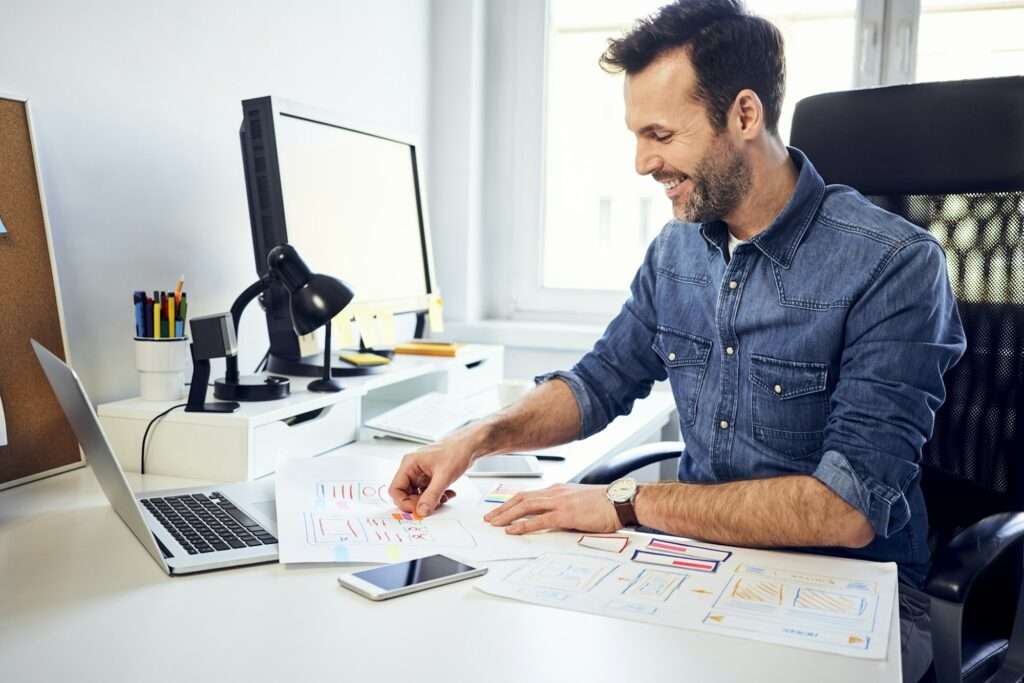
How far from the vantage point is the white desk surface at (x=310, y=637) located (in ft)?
2.27

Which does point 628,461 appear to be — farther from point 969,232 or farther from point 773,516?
point 969,232

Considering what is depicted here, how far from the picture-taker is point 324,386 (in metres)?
1.47

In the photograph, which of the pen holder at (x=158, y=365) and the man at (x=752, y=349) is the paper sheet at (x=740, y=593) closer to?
the man at (x=752, y=349)

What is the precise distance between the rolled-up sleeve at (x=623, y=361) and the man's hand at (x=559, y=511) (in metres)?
0.35

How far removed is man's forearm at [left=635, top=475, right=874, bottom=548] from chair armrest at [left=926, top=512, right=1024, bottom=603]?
0.08m

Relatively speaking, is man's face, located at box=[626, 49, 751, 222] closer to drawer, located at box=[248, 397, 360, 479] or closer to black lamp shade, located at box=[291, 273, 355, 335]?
black lamp shade, located at box=[291, 273, 355, 335]

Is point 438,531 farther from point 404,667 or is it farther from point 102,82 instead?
point 102,82

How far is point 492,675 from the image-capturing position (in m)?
0.69

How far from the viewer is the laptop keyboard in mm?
954

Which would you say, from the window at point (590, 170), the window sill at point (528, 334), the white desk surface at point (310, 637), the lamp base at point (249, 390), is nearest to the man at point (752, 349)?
the white desk surface at point (310, 637)

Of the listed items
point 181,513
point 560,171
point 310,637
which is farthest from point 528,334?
point 310,637

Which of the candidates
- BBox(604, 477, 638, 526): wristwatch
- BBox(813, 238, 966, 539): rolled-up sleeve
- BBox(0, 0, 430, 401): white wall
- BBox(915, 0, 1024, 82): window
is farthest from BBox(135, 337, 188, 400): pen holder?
BBox(915, 0, 1024, 82): window

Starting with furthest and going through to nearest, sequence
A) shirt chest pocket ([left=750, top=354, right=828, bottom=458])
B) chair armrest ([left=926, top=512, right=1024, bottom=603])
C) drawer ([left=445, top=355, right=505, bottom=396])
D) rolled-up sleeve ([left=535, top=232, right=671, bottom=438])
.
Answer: drawer ([left=445, top=355, right=505, bottom=396]), rolled-up sleeve ([left=535, top=232, right=671, bottom=438]), shirt chest pocket ([left=750, top=354, right=828, bottom=458]), chair armrest ([left=926, top=512, right=1024, bottom=603])

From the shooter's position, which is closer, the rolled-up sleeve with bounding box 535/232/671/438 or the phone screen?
the phone screen
